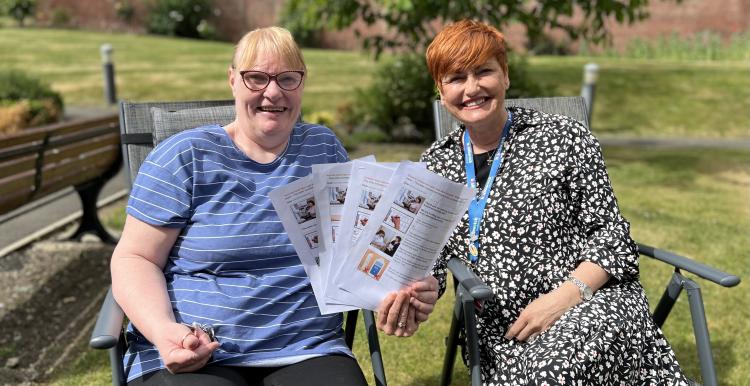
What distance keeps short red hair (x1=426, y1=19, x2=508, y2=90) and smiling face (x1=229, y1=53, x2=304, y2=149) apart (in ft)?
1.52

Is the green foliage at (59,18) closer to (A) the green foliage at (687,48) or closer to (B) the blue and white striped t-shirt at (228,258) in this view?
(A) the green foliage at (687,48)

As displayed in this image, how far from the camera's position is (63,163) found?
14.7 ft

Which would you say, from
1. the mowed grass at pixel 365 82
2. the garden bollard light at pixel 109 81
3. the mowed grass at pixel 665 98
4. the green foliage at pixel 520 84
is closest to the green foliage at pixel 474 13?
the green foliage at pixel 520 84

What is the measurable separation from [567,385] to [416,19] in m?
6.97

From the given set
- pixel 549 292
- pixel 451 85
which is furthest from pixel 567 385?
pixel 451 85

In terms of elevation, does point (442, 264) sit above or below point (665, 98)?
above

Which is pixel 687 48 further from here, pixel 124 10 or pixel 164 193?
pixel 164 193

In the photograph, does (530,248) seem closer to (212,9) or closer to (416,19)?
(416,19)

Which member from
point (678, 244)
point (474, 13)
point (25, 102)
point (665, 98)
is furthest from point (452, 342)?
point (665, 98)

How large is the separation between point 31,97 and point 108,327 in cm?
1058

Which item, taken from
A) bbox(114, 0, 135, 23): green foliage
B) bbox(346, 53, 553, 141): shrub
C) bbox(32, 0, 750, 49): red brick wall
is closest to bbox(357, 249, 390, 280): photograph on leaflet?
bbox(346, 53, 553, 141): shrub

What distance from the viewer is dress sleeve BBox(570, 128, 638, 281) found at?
2289 mm

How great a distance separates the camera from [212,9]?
103 feet

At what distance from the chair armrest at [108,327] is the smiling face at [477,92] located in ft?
3.86
